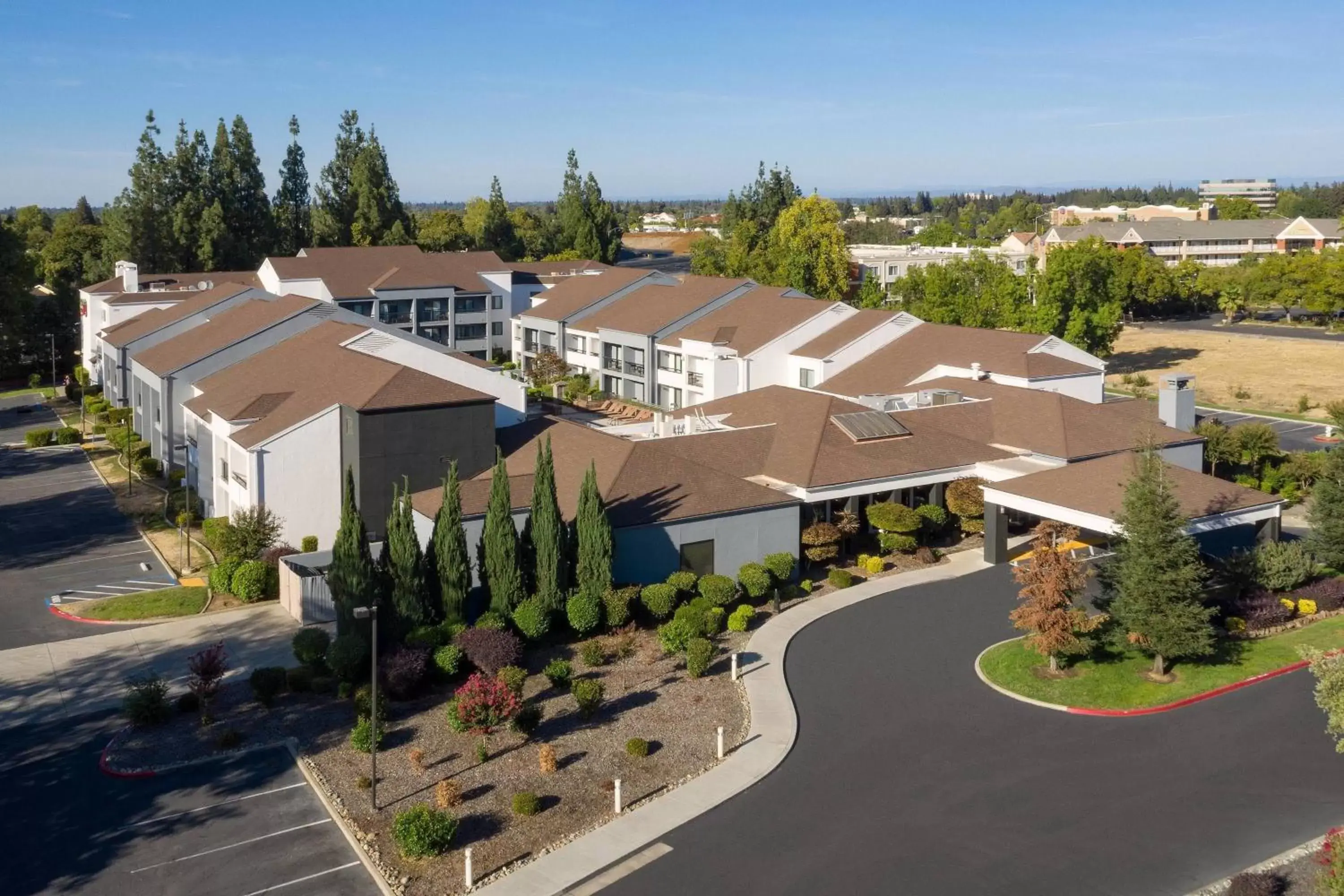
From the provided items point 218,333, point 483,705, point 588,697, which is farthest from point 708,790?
point 218,333

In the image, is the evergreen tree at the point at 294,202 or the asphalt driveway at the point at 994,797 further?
the evergreen tree at the point at 294,202

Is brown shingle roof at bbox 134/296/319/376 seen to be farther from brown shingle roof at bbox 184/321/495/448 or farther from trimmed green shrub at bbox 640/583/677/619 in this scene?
trimmed green shrub at bbox 640/583/677/619

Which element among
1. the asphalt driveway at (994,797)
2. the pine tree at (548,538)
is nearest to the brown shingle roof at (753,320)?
the pine tree at (548,538)

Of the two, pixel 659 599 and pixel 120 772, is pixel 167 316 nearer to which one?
pixel 659 599

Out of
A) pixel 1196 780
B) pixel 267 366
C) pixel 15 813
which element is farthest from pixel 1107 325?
pixel 15 813

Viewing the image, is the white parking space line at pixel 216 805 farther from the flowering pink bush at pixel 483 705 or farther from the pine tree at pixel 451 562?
the pine tree at pixel 451 562

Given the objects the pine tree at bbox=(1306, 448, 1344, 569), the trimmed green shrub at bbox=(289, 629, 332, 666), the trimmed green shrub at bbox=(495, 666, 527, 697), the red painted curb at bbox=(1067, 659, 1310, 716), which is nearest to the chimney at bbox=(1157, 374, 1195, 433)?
the pine tree at bbox=(1306, 448, 1344, 569)
